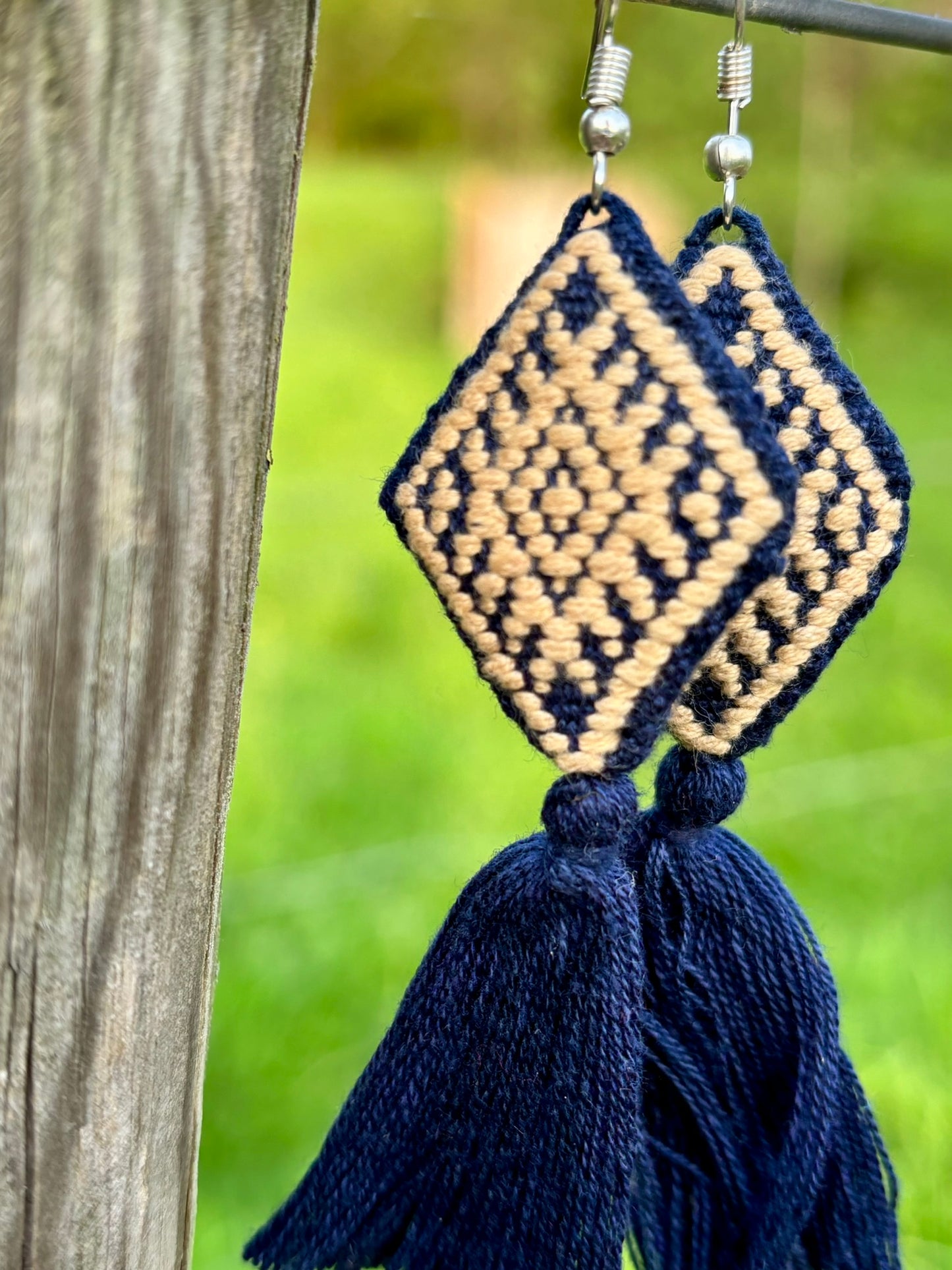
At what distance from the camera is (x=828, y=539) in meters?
0.55

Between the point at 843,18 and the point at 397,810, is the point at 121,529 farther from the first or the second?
the point at 397,810

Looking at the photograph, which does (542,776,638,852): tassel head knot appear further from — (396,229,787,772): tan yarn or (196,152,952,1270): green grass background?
(196,152,952,1270): green grass background

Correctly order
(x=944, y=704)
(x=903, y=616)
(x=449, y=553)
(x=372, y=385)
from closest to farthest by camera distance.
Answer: (x=449, y=553), (x=944, y=704), (x=903, y=616), (x=372, y=385)

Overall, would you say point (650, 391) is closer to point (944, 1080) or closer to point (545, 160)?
point (944, 1080)

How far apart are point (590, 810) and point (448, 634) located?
231 cm

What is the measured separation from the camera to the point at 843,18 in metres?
0.53

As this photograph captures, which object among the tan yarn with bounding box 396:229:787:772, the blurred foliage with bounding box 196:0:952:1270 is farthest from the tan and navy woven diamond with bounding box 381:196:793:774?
the blurred foliage with bounding box 196:0:952:1270

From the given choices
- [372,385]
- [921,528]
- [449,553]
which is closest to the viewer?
[449,553]

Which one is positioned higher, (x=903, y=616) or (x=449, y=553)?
(x=903, y=616)

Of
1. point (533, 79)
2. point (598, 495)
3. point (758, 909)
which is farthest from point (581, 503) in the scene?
point (533, 79)

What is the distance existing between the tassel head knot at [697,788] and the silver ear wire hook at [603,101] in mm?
242

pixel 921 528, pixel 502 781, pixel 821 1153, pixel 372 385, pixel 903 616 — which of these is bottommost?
pixel 821 1153

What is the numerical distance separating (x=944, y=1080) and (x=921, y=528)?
205cm

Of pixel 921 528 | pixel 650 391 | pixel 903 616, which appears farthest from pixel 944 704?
pixel 650 391
